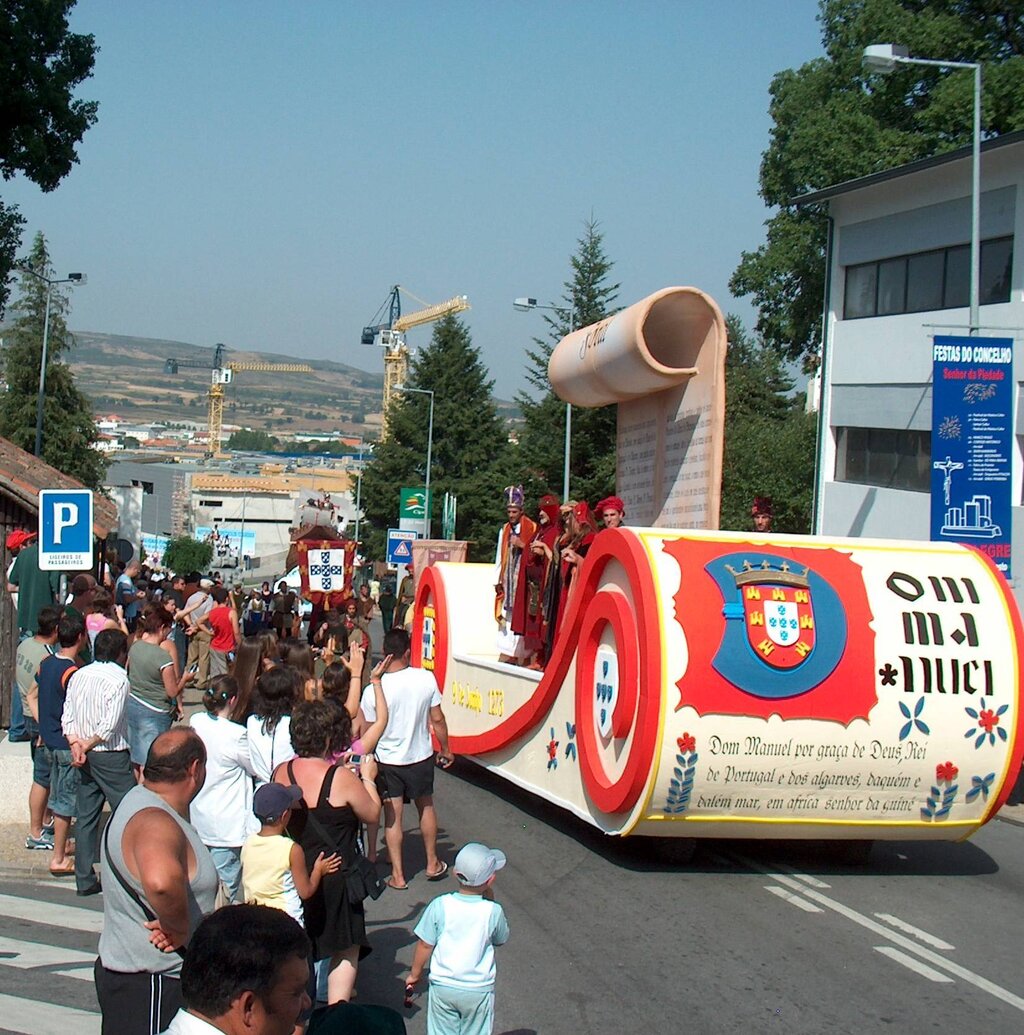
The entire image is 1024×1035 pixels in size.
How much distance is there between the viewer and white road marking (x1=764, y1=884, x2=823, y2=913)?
9305 mm

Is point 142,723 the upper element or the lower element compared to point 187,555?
upper

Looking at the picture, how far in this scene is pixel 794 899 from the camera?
31.4 ft

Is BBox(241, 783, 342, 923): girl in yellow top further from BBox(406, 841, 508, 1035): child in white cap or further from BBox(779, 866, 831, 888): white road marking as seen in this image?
BBox(779, 866, 831, 888): white road marking

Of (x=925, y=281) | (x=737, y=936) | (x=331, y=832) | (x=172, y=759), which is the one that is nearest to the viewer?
(x=172, y=759)

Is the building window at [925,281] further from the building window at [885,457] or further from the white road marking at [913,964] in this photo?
the white road marking at [913,964]

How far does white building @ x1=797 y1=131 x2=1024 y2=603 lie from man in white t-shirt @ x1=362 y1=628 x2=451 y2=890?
576 inches

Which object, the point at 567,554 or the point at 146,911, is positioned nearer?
the point at 146,911

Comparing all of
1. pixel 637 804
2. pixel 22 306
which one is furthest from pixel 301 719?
pixel 22 306

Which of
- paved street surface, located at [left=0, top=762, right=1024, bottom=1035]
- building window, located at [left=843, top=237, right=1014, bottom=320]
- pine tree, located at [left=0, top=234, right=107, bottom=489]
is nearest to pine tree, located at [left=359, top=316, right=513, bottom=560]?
pine tree, located at [left=0, top=234, right=107, bottom=489]

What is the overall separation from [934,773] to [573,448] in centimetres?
4024

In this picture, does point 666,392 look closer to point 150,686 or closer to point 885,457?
point 150,686

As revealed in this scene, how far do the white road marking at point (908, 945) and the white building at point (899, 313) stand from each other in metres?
13.6

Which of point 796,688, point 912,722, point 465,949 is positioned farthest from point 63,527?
point 465,949

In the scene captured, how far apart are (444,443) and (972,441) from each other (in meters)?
54.6
